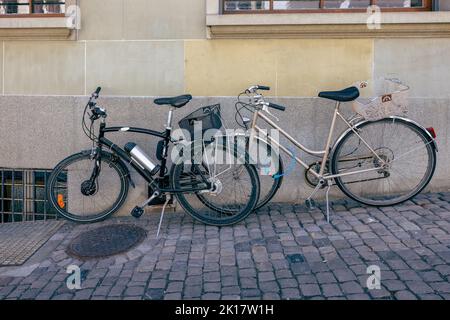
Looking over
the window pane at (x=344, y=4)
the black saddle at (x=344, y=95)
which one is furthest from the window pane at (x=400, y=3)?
the black saddle at (x=344, y=95)

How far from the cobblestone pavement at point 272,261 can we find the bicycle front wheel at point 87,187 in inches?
14.7

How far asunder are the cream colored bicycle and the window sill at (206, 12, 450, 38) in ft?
2.36

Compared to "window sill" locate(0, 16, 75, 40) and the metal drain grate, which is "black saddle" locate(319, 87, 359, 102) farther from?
the metal drain grate

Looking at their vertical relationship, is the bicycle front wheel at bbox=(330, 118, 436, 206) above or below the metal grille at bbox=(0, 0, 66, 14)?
below

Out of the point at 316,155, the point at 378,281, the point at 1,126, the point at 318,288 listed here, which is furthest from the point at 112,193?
the point at 378,281

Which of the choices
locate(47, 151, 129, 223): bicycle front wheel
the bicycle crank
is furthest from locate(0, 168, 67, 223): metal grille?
the bicycle crank

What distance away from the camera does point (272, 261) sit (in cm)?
368

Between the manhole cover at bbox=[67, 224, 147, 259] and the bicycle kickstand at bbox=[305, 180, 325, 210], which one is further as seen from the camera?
the bicycle kickstand at bbox=[305, 180, 325, 210]

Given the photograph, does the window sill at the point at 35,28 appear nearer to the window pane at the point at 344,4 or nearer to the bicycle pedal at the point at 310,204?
the window pane at the point at 344,4

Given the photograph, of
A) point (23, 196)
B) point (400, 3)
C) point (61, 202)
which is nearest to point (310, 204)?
point (400, 3)

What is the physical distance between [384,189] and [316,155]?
1074 mm

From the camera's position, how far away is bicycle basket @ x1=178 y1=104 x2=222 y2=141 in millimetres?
4379

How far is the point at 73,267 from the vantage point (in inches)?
149
